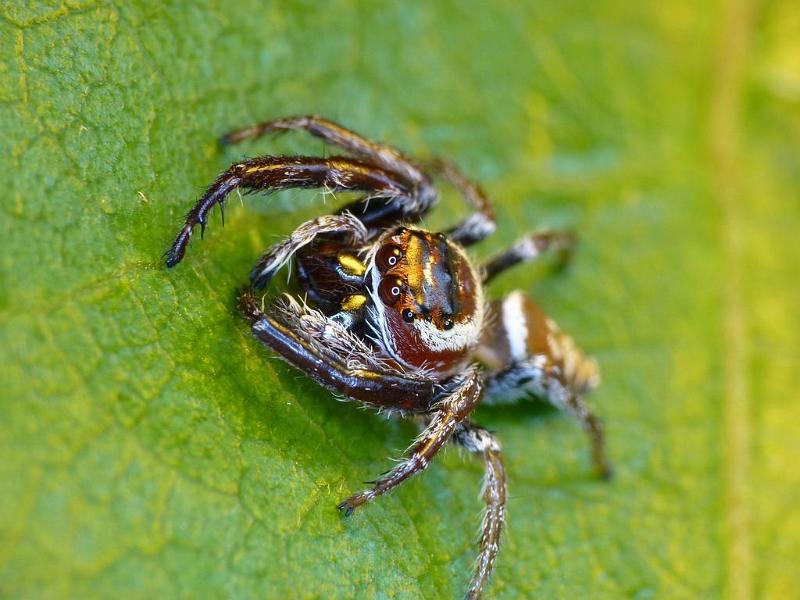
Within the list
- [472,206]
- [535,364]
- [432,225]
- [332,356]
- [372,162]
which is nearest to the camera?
[332,356]

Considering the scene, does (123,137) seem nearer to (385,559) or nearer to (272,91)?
(272,91)

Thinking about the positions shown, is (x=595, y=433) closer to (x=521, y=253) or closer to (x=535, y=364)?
(x=535, y=364)

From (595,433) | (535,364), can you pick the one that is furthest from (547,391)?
(595,433)

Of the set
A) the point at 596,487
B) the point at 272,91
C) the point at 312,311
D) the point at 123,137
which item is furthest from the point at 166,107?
the point at 596,487

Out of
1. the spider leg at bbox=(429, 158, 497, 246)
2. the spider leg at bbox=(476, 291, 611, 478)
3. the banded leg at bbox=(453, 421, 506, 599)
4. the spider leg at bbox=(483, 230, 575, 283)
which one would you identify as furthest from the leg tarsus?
the spider leg at bbox=(429, 158, 497, 246)

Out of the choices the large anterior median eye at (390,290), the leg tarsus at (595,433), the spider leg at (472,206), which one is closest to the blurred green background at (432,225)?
the leg tarsus at (595,433)

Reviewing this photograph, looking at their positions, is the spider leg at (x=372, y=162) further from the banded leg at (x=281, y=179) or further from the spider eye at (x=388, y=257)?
the spider eye at (x=388, y=257)

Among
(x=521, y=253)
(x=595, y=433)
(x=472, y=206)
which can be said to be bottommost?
(x=595, y=433)
